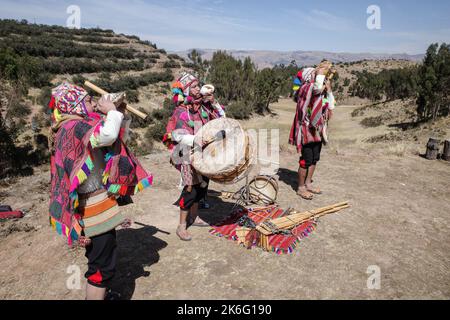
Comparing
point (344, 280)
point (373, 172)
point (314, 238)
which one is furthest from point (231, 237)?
point (373, 172)

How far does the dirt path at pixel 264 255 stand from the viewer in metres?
3.47

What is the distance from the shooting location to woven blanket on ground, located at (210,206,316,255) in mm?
4254

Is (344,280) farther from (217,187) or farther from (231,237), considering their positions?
(217,187)

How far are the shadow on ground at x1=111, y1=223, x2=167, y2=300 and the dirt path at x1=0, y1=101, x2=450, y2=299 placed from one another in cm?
1

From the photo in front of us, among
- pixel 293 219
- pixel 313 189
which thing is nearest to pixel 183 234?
pixel 293 219

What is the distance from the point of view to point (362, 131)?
23.6 m

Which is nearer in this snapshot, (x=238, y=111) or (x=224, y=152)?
(x=224, y=152)

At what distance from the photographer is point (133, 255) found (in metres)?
4.11

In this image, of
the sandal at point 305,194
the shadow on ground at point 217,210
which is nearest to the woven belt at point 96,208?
the shadow on ground at point 217,210

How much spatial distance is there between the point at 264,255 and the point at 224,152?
4.87ft

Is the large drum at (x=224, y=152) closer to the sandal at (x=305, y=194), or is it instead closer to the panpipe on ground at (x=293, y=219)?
the panpipe on ground at (x=293, y=219)

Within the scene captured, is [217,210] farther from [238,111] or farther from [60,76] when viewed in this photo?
[60,76]

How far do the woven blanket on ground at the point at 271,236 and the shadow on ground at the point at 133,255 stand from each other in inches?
35.6

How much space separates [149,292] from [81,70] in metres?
36.3
